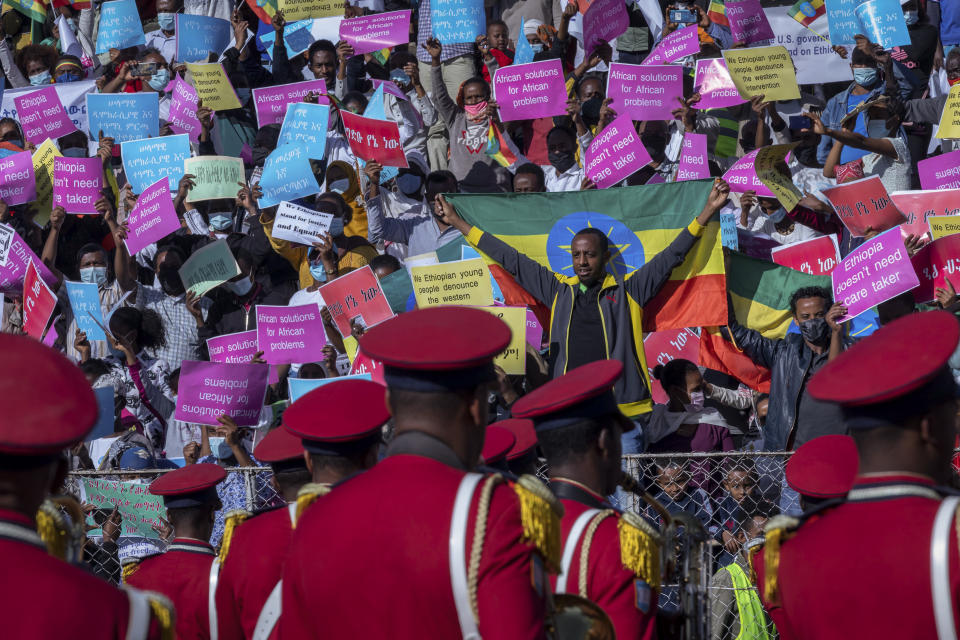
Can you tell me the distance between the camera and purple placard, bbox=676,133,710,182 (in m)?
9.47

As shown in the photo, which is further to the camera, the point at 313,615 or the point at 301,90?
the point at 301,90

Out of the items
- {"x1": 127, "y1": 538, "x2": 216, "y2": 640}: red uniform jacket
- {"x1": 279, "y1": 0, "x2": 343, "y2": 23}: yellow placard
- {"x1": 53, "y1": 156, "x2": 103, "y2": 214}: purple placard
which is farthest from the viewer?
{"x1": 279, "y1": 0, "x2": 343, "y2": 23}: yellow placard

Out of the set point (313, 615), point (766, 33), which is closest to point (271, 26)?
point (766, 33)

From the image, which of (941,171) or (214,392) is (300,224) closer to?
(214,392)

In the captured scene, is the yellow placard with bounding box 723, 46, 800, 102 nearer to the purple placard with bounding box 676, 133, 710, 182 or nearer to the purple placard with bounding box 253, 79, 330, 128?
the purple placard with bounding box 676, 133, 710, 182

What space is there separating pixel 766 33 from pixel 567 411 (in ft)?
27.1

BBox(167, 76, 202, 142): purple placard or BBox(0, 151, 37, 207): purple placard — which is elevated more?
BBox(167, 76, 202, 142): purple placard

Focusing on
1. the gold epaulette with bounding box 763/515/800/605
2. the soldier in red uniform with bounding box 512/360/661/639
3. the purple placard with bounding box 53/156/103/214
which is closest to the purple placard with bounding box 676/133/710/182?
the purple placard with bounding box 53/156/103/214

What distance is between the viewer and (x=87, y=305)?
9.69 metres

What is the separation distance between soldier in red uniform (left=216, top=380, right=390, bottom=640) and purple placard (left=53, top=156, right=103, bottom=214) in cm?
743

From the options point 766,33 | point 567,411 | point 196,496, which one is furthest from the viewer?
point 766,33

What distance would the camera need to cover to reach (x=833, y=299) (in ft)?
26.2

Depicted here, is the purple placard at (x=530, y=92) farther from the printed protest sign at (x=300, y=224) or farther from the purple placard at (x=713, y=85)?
the printed protest sign at (x=300, y=224)

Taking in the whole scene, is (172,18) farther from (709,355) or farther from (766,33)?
(709,355)
